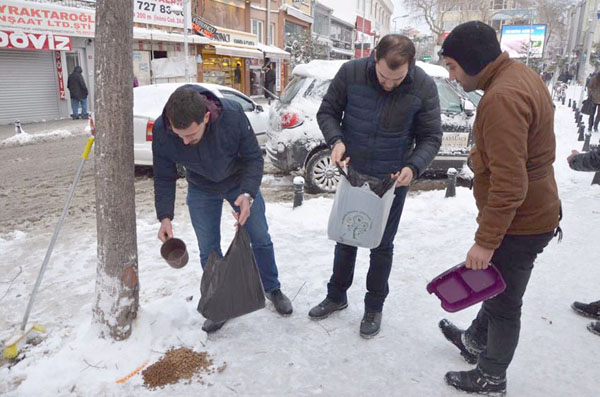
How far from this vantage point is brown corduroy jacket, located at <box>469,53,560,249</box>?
2031 mm

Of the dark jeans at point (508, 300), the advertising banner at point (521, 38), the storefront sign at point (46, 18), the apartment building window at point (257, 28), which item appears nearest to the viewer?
the dark jeans at point (508, 300)

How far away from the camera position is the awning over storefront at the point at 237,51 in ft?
77.6

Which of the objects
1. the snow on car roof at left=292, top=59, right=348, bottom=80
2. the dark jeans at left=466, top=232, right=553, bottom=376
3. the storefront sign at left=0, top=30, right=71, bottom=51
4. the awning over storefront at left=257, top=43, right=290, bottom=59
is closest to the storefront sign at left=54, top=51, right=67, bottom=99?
the storefront sign at left=0, top=30, right=71, bottom=51

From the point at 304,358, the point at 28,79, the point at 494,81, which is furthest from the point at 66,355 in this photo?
the point at 28,79

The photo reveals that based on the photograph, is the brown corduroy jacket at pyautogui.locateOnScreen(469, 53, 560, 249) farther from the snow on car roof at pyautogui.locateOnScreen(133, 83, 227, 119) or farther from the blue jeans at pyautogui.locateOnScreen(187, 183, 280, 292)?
the snow on car roof at pyautogui.locateOnScreen(133, 83, 227, 119)

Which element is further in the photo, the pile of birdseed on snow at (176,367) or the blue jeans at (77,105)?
the blue jeans at (77,105)

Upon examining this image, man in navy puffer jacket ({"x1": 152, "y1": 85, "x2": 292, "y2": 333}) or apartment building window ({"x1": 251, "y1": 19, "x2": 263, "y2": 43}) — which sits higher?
apartment building window ({"x1": 251, "y1": 19, "x2": 263, "y2": 43})

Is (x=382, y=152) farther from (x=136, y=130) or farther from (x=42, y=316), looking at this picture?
(x=136, y=130)

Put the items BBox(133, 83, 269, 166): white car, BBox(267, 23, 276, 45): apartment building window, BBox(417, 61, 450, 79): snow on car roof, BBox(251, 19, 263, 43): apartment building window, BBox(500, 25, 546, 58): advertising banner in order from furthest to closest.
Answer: BBox(267, 23, 276, 45): apartment building window, BBox(500, 25, 546, 58): advertising banner, BBox(251, 19, 263, 43): apartment building window, BBox(417, 61, 450, 79): snow on car roof, BBox(133, 83, 269, 166): white car

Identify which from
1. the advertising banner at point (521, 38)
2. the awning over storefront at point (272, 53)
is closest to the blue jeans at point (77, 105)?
the awning over storefront at point (272, 53)

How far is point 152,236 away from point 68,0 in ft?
48.8

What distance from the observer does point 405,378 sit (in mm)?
2760

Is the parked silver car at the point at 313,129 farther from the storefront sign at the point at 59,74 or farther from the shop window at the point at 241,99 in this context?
the storefront sign at the point at 59,74

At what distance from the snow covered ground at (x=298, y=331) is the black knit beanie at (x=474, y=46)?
1817 millimetres
